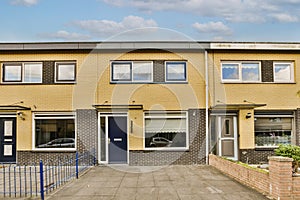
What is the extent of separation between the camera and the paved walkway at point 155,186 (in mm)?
8500

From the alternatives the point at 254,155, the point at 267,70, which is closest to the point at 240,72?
the point at 267,70

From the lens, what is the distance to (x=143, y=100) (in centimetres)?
1488

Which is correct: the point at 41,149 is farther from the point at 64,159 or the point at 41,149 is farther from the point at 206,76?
the point at 206,76

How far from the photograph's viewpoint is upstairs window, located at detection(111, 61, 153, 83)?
15.0 m

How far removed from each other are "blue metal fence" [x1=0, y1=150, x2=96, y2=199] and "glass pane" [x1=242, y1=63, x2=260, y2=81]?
7.57 meters

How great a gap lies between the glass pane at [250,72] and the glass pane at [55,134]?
26.3 feet

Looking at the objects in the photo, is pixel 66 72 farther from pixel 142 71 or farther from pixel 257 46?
pixel 257 46

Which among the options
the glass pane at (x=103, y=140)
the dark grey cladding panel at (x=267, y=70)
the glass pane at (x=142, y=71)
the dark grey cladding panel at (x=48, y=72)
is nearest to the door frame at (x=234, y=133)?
the dark grey cladding panel at (x=267, y=70)

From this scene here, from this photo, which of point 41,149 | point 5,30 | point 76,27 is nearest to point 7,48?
point 5,30

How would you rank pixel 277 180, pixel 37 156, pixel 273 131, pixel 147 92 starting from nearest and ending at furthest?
pixel 277 180
pixel 37 156
pixel 147 92
pixel 273 131

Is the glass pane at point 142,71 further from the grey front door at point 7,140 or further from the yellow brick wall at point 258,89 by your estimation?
the grey front door at point 7,140

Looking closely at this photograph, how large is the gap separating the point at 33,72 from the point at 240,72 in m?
9.26

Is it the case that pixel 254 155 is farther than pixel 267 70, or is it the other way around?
pixel 267 70

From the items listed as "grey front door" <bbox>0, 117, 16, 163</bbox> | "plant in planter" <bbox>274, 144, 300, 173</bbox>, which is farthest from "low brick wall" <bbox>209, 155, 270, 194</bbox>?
"grey front door" <bbox>0, 117, 16, 163</bbox>
